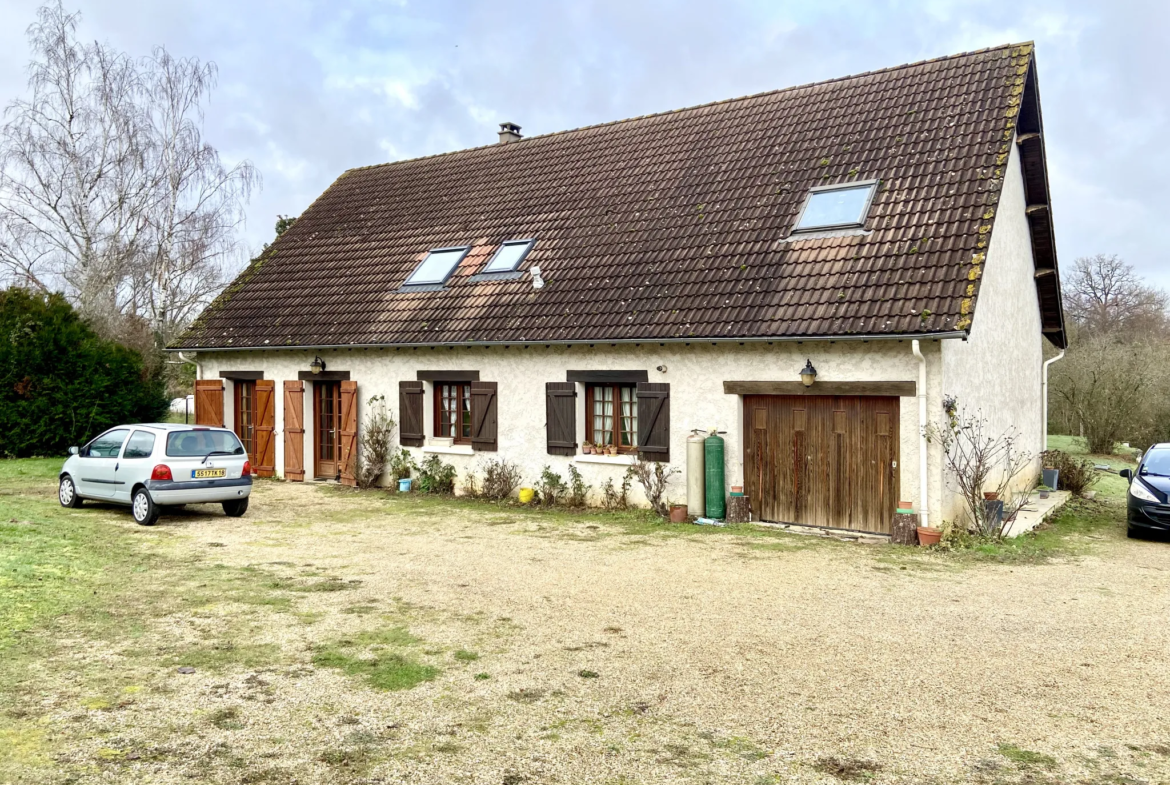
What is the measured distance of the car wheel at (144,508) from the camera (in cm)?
1214

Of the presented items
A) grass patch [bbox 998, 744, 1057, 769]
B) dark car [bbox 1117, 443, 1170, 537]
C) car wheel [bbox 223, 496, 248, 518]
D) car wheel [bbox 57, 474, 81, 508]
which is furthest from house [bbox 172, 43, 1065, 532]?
grass patch [bbox 998, 744, 1057, 769]

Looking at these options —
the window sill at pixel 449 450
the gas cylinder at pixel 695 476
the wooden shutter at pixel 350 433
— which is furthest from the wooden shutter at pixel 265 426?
the gas cylinder at pixel 695 476

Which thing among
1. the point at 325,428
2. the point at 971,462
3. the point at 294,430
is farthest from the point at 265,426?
the point at 971,462

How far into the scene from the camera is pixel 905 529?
11.1m

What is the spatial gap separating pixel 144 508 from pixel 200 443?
1184 millimetres

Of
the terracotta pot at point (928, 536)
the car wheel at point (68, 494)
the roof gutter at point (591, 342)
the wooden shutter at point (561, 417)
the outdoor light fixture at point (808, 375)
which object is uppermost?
the roof gutter at point (591, 342)

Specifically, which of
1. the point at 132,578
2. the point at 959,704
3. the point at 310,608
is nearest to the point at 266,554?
the point at 132,578

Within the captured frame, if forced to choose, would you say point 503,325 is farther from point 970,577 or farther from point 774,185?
point 970,577

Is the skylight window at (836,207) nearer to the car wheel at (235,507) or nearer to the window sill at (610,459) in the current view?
the window sill at (610,459)

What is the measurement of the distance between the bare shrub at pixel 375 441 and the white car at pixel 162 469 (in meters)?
3.43

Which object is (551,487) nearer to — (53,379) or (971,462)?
(971,462)

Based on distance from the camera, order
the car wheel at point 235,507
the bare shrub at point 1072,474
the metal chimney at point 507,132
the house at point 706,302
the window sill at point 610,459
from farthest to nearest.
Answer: the metal chimney at point 507,132 < the bare shrub at point 1072,474 < the window sill at point 610,459 < the car wheel at point 235,507 < the house at point 706,302

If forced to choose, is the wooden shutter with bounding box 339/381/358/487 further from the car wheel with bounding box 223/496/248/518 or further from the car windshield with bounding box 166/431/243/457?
the car windshield with bounding box 166/431/243/457

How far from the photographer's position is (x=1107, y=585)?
898cm
